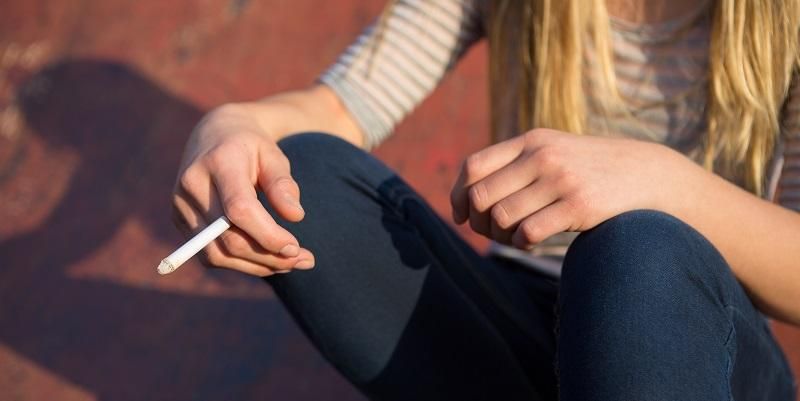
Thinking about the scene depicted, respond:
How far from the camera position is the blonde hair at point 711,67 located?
0.80m

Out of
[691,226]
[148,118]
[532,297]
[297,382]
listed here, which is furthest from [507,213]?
[148,118]

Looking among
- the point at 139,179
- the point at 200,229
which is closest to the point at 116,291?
the point at 139,179

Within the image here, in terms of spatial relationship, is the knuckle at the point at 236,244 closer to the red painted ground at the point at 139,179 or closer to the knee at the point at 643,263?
the knee at the point at 643,263

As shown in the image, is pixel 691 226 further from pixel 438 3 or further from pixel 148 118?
pixel 148 118

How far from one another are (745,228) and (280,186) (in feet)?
1.15

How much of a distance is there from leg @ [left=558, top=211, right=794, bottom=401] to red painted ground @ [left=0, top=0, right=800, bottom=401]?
26.9 inches

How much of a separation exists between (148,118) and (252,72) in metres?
0.22

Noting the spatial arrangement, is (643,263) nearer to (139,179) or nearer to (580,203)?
(580,203)

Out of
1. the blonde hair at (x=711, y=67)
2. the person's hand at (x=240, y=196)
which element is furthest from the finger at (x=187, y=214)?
the blonde hair at (x=711, y=67)

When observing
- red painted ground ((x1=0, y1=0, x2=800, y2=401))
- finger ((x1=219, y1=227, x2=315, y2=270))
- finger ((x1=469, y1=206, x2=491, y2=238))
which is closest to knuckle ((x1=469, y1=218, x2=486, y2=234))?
finger ((x1=469, y1=206, x2=491, y2=238))

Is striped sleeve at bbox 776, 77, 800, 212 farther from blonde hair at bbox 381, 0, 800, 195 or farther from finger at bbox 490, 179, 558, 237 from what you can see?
finger at bbox 490, 179, 558, 237

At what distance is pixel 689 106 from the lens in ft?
2.90

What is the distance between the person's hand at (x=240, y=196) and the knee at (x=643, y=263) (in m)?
0.21

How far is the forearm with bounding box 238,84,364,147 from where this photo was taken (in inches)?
35.0
